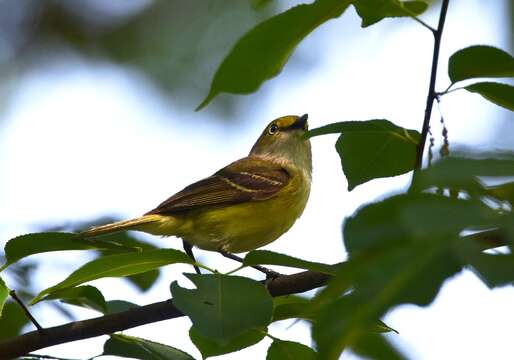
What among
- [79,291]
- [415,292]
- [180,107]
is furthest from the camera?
[180,107]

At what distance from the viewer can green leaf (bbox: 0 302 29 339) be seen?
11.1 feet

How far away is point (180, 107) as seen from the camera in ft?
27.4

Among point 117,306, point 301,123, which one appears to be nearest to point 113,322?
point 117,306

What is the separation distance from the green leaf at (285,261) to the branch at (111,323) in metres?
0.42

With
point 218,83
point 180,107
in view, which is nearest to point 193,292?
point 218,83

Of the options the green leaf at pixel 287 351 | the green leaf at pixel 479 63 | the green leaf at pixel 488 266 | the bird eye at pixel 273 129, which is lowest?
the green leaf at pixel 287 351

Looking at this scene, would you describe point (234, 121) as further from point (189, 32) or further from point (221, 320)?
point (221, 320)

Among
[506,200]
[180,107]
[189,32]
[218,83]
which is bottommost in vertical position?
[506,200]

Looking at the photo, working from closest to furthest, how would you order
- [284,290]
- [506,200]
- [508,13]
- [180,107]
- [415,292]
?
[415,292] → [506,200] → [284,290] → [508,13] → [180,107]

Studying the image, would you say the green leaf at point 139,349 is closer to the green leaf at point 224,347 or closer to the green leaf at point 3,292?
the green leaf at point 224,347

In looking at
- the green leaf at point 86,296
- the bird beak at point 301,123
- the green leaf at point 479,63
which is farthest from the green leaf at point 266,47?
the bird beak at point 301,123

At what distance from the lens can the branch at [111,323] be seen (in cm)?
258

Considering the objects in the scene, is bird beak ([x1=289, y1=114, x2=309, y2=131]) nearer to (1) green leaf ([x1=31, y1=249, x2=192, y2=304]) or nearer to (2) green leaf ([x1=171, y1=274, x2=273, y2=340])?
(1) green leaf ([x1=31, y1=249, x2=192, y2=304])

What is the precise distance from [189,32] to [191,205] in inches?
152
